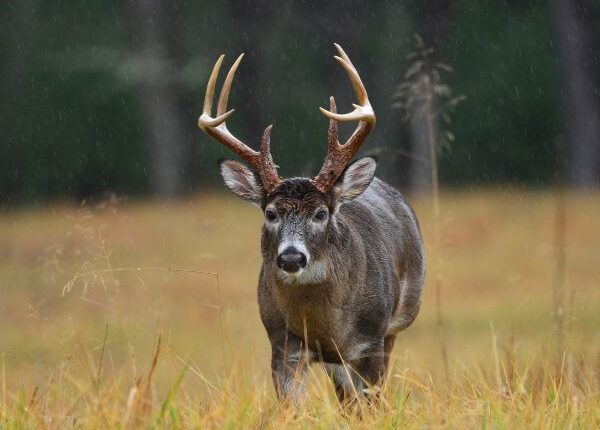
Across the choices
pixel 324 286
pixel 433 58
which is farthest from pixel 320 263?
pixel 433 58

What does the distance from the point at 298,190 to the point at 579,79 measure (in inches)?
790

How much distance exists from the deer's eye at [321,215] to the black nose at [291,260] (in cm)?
41

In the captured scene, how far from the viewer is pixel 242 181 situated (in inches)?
276

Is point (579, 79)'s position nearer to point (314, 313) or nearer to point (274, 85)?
point (274, 85)

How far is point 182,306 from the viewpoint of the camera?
11.2 meters

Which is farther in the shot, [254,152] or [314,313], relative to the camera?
[254,152]

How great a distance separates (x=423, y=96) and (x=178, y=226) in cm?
1283

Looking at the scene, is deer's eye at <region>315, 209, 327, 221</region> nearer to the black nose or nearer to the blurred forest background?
the black nose

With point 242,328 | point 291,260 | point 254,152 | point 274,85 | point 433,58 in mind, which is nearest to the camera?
point 291,260

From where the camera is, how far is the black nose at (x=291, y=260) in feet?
20.6

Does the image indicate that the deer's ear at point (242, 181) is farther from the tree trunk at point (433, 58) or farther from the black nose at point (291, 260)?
the tree trunk at point (433, 58)

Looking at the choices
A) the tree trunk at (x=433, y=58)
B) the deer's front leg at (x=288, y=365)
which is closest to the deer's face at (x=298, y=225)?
the deer's front leg at (x=288, y=365)

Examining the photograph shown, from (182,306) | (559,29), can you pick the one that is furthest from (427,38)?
(182,306)

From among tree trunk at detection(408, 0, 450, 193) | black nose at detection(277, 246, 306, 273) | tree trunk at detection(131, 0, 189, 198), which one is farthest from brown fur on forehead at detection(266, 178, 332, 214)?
tree trunk at detection(131, 0, 189, 198)
